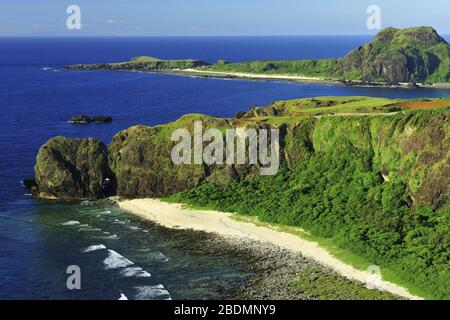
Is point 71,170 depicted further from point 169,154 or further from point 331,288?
point 331,288

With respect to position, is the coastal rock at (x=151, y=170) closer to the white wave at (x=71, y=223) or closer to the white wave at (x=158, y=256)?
the white wave at (x=71, y=223)

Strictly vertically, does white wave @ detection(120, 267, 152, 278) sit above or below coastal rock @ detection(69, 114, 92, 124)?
below

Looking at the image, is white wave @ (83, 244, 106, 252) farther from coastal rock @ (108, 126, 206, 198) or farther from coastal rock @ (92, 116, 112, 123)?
coastal rock @ (92, 116, 112, 123)

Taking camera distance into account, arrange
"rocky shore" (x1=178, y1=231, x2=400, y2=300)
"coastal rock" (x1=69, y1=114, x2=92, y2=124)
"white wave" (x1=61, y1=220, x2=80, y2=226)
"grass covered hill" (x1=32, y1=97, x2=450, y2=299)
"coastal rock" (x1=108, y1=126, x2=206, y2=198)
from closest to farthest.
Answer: "rocky shore" (x1=178, y1=231, x2=400, y2=300)
"grass covered hill" (x1=32, y1=97, x2=450, y2=299)
"white wave" (x1=61, y1=220, x2=80, y2=226)
"coastal rock" (x1=108, y1=126, x2=206, y2=198)
"coastal rock" (x1=69, y1=114, x2=92, y2=124)

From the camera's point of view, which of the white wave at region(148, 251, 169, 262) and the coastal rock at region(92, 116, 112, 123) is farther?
the coastal rock at region(92, 116, 112, 123)

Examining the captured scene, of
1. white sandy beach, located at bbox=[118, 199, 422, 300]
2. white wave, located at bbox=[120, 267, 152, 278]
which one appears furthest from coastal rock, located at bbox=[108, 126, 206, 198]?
white wave, located at bbox=[120, 267, 152, 278]

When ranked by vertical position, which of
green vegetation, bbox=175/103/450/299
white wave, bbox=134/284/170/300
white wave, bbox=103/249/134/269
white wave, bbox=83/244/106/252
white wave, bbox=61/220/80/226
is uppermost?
green vegetation, bbox=175/103/450/299
